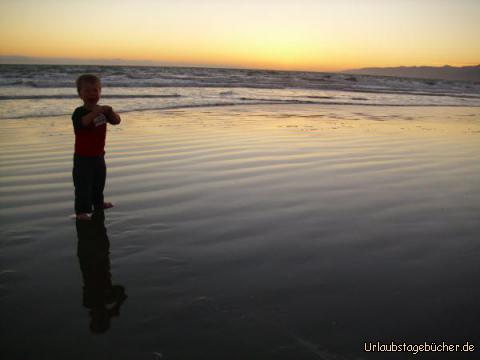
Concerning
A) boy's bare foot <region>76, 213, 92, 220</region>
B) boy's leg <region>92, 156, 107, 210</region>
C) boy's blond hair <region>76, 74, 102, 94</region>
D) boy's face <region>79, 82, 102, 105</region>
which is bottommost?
boy's bare foot <region>76, 213, 92, 220</region>

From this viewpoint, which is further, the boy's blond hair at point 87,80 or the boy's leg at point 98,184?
the boy's leg at point 98,184

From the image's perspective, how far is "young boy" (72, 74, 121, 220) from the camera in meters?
3.65

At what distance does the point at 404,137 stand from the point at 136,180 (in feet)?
20.4

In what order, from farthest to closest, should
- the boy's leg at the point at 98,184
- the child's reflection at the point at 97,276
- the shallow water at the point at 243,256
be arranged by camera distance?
the boy's leg at the point at 98,184
the child's reflection at the point at 97,276
the shallow water at the point at 243,256

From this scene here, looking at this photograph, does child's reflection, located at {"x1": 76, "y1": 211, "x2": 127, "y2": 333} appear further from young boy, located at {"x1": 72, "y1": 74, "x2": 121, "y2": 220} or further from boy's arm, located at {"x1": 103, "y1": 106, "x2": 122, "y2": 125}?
boy's arm, located at {"x1": 103, "y1": 106, "x2": 122, "y2": 125}

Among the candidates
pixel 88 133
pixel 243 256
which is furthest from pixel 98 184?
pixel 243 256

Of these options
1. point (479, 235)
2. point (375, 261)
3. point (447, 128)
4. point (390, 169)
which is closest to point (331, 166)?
point (390, 169)

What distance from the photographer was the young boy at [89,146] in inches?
144

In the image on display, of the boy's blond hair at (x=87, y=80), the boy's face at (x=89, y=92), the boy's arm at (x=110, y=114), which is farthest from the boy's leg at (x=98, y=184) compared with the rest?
the boy's blond hair at (x=87, y=80)

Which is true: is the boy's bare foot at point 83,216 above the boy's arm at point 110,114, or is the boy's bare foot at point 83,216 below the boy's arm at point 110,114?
below

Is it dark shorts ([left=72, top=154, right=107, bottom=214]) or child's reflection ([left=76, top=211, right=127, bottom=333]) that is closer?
child's reflection ([left=76, top=211, right=127, bottom=333])

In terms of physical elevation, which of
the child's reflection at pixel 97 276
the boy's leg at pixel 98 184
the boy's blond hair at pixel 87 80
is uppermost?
the boy's blond hair at pixel 87 80

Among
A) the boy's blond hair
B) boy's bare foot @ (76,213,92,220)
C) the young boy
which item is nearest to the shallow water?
boy's bare foot @ (76,213,92,220)

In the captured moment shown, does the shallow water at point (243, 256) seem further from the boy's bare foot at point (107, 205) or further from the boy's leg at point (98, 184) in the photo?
the boy's leg at point (98, 184)
